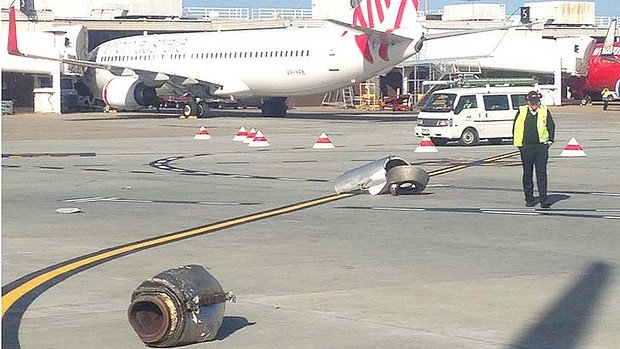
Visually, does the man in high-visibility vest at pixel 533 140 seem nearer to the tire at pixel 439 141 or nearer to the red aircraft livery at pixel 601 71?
the tire at pixel 439 141

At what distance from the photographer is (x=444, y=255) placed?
13.0m

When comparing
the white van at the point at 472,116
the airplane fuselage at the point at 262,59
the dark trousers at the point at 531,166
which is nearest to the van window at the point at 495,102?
the white van at the point at 472,116

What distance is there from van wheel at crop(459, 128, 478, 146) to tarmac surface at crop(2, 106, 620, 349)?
596 cm

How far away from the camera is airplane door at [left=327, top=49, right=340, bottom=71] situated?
4955 cm

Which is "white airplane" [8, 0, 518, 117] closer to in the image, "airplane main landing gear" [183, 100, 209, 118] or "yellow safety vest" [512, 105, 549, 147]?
"airplane main landing gear" [183, 100, 209, 118]

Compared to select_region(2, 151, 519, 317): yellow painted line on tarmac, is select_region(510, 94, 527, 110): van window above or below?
above

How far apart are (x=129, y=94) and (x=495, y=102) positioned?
24.9 metres

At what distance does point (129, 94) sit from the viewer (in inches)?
2170

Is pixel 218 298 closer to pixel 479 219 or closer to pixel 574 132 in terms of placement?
pixel 479 219

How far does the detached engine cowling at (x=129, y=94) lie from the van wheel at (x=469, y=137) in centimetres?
2452

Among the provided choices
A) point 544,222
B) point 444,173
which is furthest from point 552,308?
point 444,173

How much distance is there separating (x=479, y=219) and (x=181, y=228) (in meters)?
4.14

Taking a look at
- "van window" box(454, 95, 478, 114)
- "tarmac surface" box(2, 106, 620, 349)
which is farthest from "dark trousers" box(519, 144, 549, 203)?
"van window" box(454, 95, 478, 114)

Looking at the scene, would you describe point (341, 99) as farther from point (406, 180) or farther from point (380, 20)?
point (406, 180)
